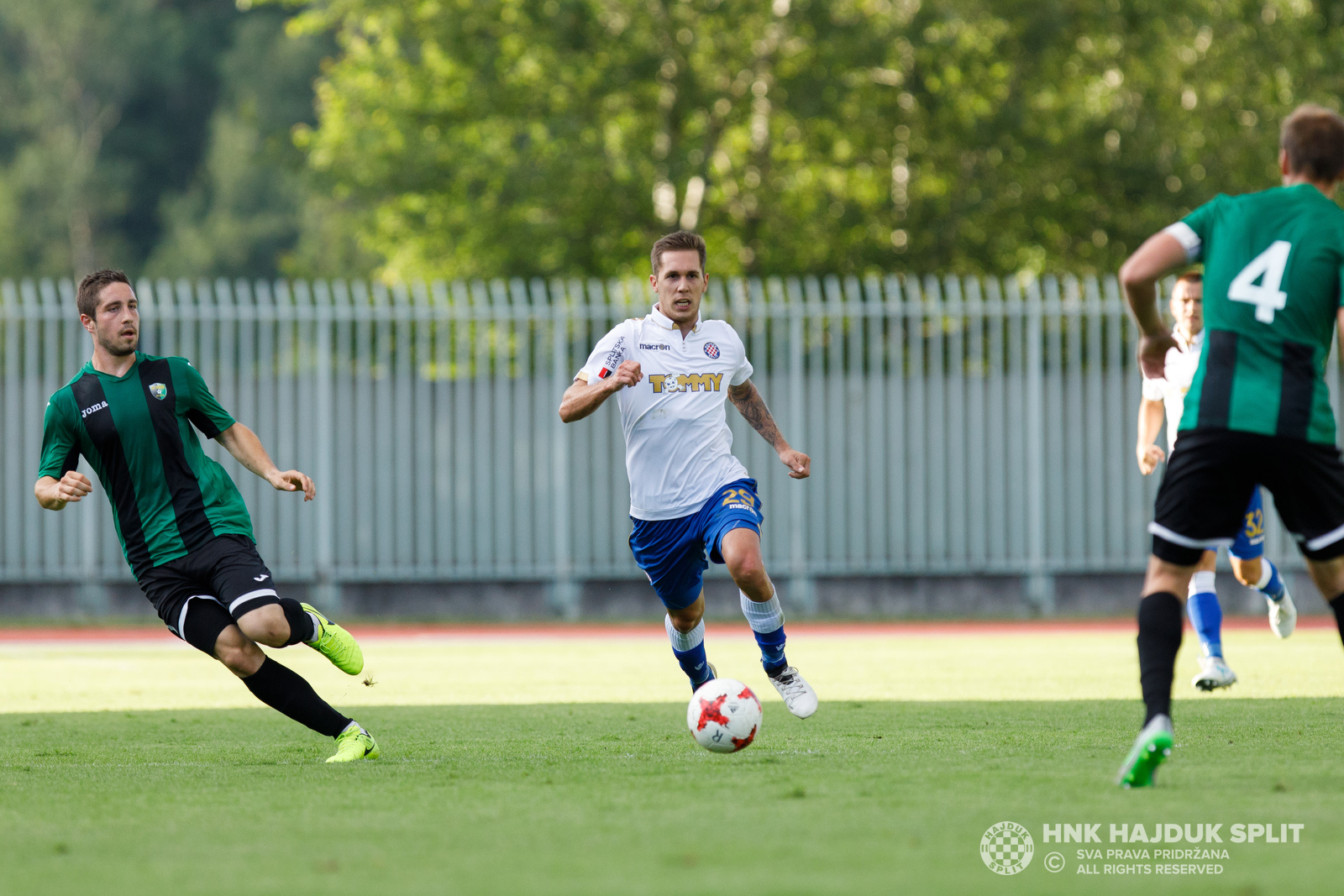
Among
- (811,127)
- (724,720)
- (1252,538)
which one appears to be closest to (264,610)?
(724,720)

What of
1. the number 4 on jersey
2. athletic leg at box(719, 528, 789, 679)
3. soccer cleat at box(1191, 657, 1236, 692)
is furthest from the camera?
soccer cleat at box(1191, 657, 1236, 692)

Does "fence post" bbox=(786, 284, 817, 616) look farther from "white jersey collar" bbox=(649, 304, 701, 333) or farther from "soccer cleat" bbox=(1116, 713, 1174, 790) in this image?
"soccer cleat" bbox=(1116, 713, 1174, 790)

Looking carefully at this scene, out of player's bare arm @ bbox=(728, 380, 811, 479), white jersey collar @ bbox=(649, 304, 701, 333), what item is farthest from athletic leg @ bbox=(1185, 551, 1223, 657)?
white jersey collar @ bbox=(649, 304, 701, 333)

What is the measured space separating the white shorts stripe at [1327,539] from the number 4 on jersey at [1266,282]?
654 millimetres

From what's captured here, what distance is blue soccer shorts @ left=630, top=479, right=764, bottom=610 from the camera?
23.3ft

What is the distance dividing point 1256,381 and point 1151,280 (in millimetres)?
436

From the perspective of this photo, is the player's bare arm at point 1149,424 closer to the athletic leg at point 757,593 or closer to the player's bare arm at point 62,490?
the athletic leg at point 757,593

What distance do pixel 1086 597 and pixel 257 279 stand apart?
34222 millimetres

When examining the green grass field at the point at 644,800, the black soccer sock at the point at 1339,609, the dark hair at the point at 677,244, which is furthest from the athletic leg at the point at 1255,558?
the black soccer sock at the point at 1339,609

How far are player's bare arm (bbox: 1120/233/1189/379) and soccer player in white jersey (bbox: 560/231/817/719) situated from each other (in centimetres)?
222

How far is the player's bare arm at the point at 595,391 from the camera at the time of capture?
6.58 m

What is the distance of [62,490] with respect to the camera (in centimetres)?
616

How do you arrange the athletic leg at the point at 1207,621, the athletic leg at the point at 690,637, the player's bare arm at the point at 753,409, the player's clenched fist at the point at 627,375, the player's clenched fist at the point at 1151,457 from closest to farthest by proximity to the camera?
the player's clenched fist at the point at 627,375 → the athletic leg at the point at 690,637 → the player's bare arm at the point at 753,409 → the player's clenched fist at the point at 1151,457 → the athletic leg at the point at 1207,621

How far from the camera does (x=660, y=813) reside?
4832mm
